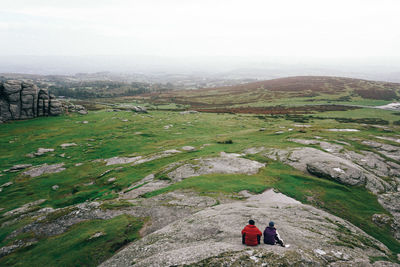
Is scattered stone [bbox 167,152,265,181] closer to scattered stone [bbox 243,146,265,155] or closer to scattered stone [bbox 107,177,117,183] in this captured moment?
scattered stone [bbox 243,146,265,155]

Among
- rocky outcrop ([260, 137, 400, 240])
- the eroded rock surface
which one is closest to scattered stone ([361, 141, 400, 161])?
rocky outcrop ([260, 137, 400, 240])

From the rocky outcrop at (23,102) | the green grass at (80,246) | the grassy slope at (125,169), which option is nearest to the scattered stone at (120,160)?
the grassy slope at (125,169)

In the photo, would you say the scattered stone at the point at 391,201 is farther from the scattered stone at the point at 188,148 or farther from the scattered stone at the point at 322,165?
the scattered stone at the point at 188,148

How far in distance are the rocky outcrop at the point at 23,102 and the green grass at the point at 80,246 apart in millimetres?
81625

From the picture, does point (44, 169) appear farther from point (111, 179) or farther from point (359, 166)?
point (359, 166)

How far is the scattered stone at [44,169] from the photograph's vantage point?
39.5m

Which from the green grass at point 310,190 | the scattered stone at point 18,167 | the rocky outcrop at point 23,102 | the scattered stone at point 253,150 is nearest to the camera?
the green grass at point 310,190

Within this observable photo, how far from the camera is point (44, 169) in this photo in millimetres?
41312

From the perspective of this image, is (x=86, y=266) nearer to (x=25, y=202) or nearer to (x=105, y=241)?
(x=105, y=241)

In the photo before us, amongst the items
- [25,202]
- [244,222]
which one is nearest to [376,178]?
[244,222]

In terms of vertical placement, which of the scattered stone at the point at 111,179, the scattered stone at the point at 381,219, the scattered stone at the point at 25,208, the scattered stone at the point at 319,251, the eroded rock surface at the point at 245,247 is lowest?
the scattered stone at the point at 25,208

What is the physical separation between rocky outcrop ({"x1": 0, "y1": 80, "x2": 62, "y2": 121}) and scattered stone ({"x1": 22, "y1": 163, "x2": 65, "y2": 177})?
52.5 metres

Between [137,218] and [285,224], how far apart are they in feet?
51.2

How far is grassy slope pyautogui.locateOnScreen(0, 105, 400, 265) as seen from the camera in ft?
79.2
